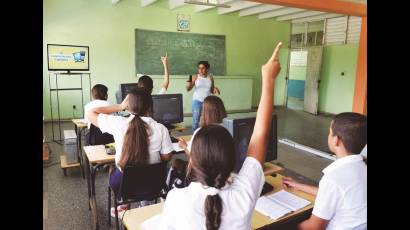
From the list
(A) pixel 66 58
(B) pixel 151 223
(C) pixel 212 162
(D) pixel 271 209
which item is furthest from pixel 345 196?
(A) pixel 66 58

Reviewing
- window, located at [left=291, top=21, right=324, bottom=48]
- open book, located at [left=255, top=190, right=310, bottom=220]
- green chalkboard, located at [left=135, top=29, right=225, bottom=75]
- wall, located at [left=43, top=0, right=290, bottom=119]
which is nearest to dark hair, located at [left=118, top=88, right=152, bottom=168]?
open book, located at [left=255, top=190, right=310, bottom=220]

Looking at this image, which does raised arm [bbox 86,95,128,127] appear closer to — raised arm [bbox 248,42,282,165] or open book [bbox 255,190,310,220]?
open book [bbox 255,190,310,220]

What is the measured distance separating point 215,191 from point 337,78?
882 centimetres

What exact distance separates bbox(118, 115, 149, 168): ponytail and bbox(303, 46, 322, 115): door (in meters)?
7.92

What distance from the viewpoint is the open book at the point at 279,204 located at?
70.6 inches

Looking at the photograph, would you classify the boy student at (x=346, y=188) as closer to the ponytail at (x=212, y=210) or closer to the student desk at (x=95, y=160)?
the ponytail at (x=212, y=210)

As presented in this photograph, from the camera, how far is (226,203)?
1.10m

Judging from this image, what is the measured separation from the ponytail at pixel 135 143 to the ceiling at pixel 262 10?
539cm

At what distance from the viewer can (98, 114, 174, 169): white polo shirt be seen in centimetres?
237

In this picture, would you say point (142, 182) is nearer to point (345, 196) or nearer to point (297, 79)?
point (345, 196)

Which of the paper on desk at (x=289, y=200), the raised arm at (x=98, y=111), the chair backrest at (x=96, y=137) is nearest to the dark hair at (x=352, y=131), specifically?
the paper on desk at (x=289, y=200)

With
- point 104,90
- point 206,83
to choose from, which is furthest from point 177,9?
point 104,90

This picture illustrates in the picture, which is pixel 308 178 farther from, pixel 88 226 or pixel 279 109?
pixel 279 109

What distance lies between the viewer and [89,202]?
3266 mm
